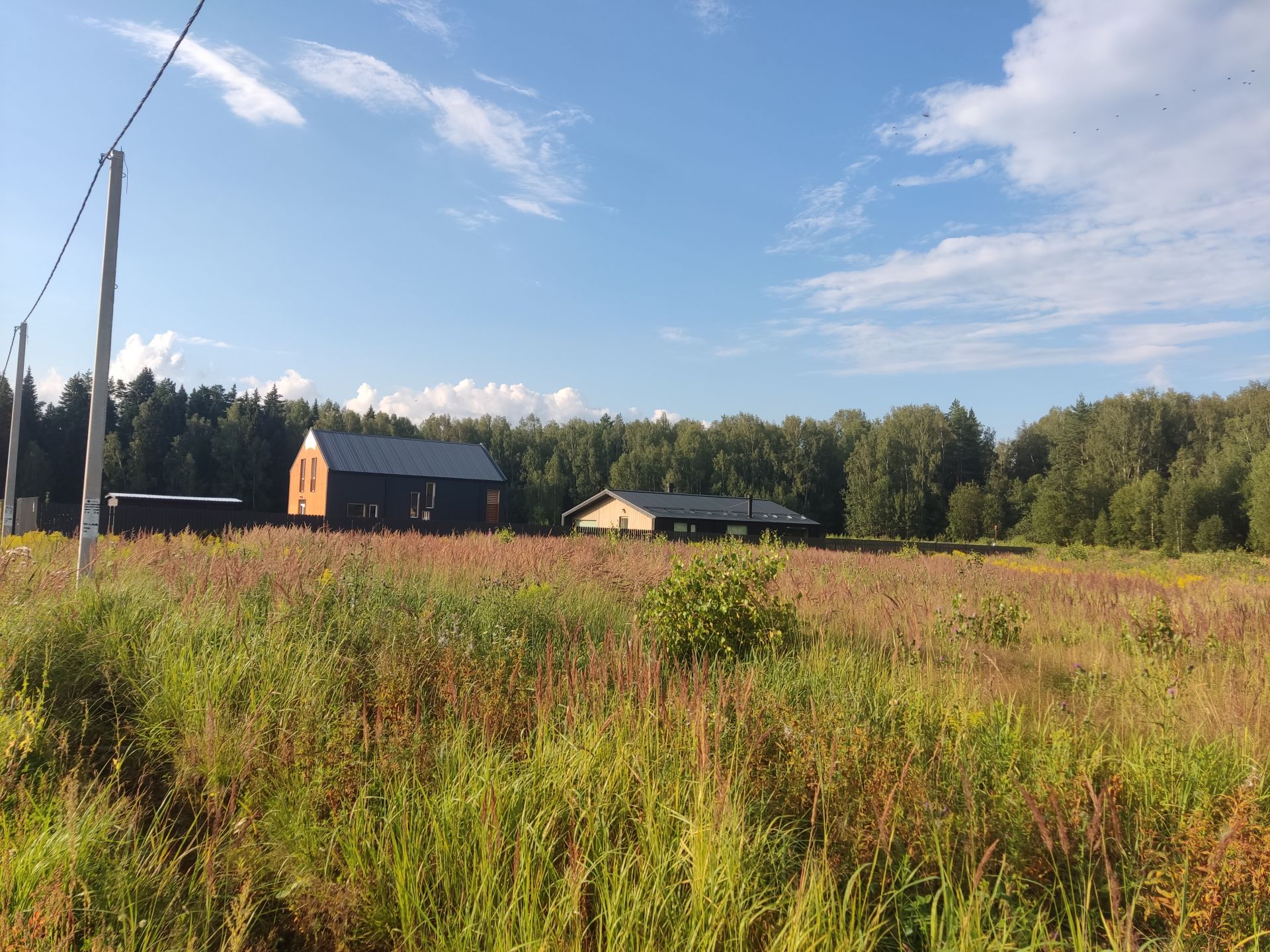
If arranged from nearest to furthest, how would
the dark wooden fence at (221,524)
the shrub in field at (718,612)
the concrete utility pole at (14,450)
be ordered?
the shrub in field at (718,612), the concrete utility pole at (14,450), the dark wooden fence at (221,524)

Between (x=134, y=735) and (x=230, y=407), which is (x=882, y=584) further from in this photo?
(x=230, y=407)

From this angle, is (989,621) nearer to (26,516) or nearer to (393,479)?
(26,516)

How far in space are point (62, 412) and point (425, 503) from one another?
34.0 m

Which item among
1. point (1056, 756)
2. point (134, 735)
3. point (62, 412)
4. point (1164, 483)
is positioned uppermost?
point (62, 412)

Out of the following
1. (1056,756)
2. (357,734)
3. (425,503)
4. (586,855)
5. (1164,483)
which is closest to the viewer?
(586,855)

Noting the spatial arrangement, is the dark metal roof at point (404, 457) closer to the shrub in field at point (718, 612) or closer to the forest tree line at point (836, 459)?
the forest tree line at point (836, 459)

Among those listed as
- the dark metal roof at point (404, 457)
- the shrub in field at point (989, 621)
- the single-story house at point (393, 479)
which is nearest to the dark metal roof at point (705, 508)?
the single-story house at point (393, 479)

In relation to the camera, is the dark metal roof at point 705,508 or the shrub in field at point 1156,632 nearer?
the shrub in field at point 1156,632

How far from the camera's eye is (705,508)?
4381 centimetres

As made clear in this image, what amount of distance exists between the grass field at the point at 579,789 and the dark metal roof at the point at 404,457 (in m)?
35.2

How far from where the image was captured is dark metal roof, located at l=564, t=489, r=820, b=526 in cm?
4172

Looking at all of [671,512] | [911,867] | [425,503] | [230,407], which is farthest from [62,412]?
[911,867]

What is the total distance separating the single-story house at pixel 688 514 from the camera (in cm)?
4125

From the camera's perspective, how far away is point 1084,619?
812cm
